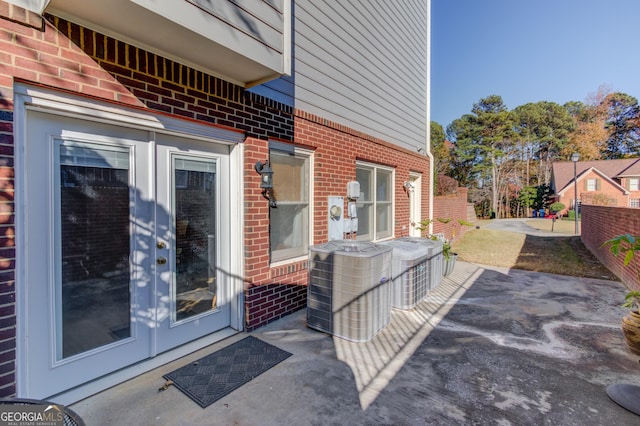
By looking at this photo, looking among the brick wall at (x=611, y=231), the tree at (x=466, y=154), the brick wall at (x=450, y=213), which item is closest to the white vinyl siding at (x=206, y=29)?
the brick wall at (x=611, y=231)

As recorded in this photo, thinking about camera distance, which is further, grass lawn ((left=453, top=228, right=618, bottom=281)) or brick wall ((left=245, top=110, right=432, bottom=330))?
grass lawn ((left=453, top=228, right=618, bottom=281))

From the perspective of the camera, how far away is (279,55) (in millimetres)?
2975

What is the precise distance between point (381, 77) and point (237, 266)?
15.3ft

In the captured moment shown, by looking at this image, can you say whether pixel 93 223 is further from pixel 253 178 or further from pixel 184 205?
pixel 253 178

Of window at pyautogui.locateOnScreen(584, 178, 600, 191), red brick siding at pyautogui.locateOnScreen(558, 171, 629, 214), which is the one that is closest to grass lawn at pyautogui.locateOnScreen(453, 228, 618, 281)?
red brick siding at pyautogui.locateOnScreen(558, 171, 629, 214)

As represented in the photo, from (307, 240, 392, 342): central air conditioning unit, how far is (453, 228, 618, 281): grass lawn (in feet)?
17.1

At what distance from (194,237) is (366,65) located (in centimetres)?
431

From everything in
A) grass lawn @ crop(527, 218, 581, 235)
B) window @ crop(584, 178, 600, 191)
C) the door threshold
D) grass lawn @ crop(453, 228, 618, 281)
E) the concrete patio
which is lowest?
the concrete patio

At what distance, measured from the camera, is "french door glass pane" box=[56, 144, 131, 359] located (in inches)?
91.5

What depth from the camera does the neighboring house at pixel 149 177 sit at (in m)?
2.03

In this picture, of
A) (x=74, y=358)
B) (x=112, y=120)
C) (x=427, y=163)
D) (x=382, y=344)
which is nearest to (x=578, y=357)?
(x=382, y=344)

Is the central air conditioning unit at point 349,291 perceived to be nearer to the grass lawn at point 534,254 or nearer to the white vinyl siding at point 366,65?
the white vinyl siding at point 366,65

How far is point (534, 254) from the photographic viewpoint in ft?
28.7

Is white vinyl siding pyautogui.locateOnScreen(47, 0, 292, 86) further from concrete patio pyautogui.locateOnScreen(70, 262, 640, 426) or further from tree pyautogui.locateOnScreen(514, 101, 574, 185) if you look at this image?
tree pyautogui.locateOnScreen(514, 101, 574, 185)
